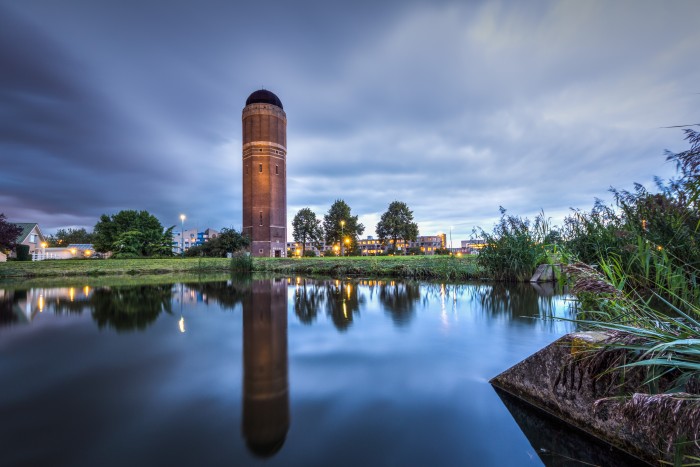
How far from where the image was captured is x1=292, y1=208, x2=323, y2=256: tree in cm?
6000

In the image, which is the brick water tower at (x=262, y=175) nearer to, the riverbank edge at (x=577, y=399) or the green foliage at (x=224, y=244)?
the green foliage at (x=224, y=244)

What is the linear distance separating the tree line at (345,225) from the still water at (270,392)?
53.5m

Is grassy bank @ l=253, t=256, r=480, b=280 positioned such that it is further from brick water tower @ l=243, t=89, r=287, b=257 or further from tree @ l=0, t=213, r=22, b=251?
brick water tower @ l=243, t=89, r=287, b=257

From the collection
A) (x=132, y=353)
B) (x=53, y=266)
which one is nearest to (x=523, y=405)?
(x=132, y=353)

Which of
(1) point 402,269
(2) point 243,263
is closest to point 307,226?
(2) point 243,263

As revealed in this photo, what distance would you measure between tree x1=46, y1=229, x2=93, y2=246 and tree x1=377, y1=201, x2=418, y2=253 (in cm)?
8527

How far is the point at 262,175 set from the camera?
41.9m

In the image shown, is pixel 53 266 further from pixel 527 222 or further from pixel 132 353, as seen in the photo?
pixel 527 222

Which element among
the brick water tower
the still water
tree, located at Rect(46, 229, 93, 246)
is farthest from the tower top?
tree, located at Rect(46, 229, 93, 246)

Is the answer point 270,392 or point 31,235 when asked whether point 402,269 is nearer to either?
point 270,392

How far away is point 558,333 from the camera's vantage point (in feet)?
13.9

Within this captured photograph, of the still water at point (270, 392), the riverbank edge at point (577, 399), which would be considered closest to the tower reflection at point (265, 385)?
the still water at point (270, 392)

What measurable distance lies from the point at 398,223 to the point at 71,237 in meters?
97.0

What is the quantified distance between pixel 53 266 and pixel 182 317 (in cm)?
2538
